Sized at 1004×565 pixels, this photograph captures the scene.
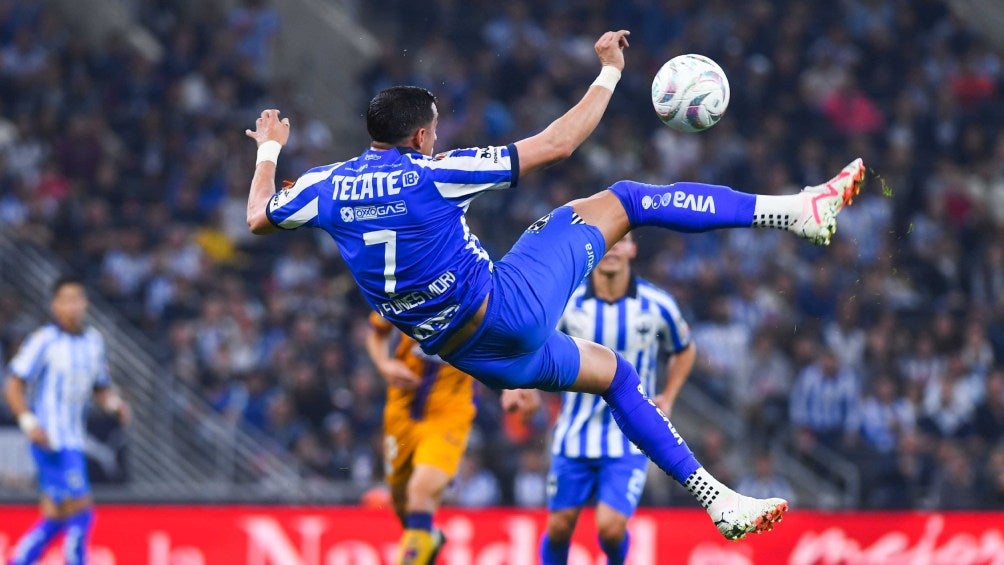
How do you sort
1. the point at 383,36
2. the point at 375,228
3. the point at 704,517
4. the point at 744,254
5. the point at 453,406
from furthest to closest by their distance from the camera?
the point at 383,36 → the point at 744,254 → the point at 704,517 → the point at 453,406 → the point at 375,228

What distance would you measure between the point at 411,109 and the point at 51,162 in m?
11.3

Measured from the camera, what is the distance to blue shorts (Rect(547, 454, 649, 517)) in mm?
9367

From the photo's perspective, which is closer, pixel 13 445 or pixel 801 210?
pixel 801 210

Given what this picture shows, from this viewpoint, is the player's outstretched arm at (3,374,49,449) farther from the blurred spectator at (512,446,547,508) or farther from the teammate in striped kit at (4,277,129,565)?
the blurred spectator at (512,446,547,508)

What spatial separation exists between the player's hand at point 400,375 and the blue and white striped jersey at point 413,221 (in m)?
2.31

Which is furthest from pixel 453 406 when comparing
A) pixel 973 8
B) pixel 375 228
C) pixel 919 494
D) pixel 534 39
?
pixel 973 8

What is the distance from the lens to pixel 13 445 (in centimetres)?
1489

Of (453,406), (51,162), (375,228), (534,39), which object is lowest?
(453,406)

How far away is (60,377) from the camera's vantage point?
11945mm

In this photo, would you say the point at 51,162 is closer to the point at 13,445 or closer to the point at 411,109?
the point at 13,445

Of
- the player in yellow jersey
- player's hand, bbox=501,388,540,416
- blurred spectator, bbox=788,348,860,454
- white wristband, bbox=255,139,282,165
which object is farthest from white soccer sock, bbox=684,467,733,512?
blurred spectator, bbox=788,348,860,454

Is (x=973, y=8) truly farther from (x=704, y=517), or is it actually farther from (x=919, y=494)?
(x=704, y=517)

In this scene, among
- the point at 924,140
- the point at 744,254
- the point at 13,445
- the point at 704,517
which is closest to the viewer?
the point at 704,517

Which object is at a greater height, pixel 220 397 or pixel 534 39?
pixel 534 39
